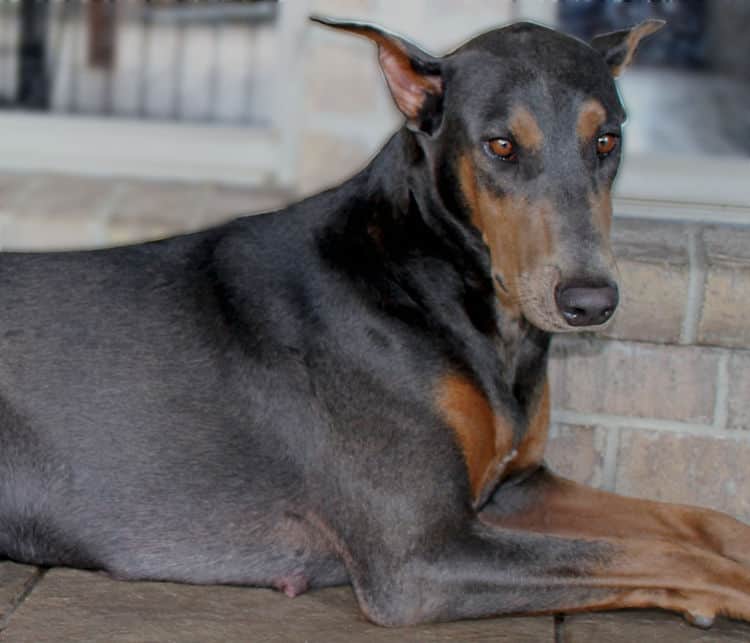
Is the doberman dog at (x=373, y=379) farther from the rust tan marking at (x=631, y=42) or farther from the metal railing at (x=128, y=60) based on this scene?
the metal railing at (x=128, y=60)

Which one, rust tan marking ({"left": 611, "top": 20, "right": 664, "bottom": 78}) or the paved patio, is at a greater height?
rust tan marking ({"left": 611, "top": 20, "right": 664, "bottom": 78})

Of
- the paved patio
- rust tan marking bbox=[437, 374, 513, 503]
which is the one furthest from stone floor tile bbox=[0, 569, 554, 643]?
rust tan marking bbox=[437, 374, 513, 503]

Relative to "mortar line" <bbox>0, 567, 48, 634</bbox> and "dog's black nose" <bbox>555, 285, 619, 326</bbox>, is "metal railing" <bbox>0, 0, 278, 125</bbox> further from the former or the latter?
"dog's black nose" <bbox>555, 285, 619, 326</bbox>

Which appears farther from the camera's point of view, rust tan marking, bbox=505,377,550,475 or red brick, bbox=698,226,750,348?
red brick, bbox=698,226,750,348

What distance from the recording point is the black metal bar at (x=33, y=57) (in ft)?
18.7

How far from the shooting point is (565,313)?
3076mm

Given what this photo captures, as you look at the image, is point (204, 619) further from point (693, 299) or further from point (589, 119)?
point (693, 299)

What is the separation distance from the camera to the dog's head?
121 inches

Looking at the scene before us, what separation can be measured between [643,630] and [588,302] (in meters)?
0.79

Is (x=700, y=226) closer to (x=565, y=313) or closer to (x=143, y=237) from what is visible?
(x=565, y=313)

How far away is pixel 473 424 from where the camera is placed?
3250mm

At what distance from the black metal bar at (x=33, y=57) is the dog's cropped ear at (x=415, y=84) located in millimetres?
2728

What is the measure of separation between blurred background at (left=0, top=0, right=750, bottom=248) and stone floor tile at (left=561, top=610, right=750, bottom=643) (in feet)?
6.52

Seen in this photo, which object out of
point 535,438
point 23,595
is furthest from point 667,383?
point 23,595
